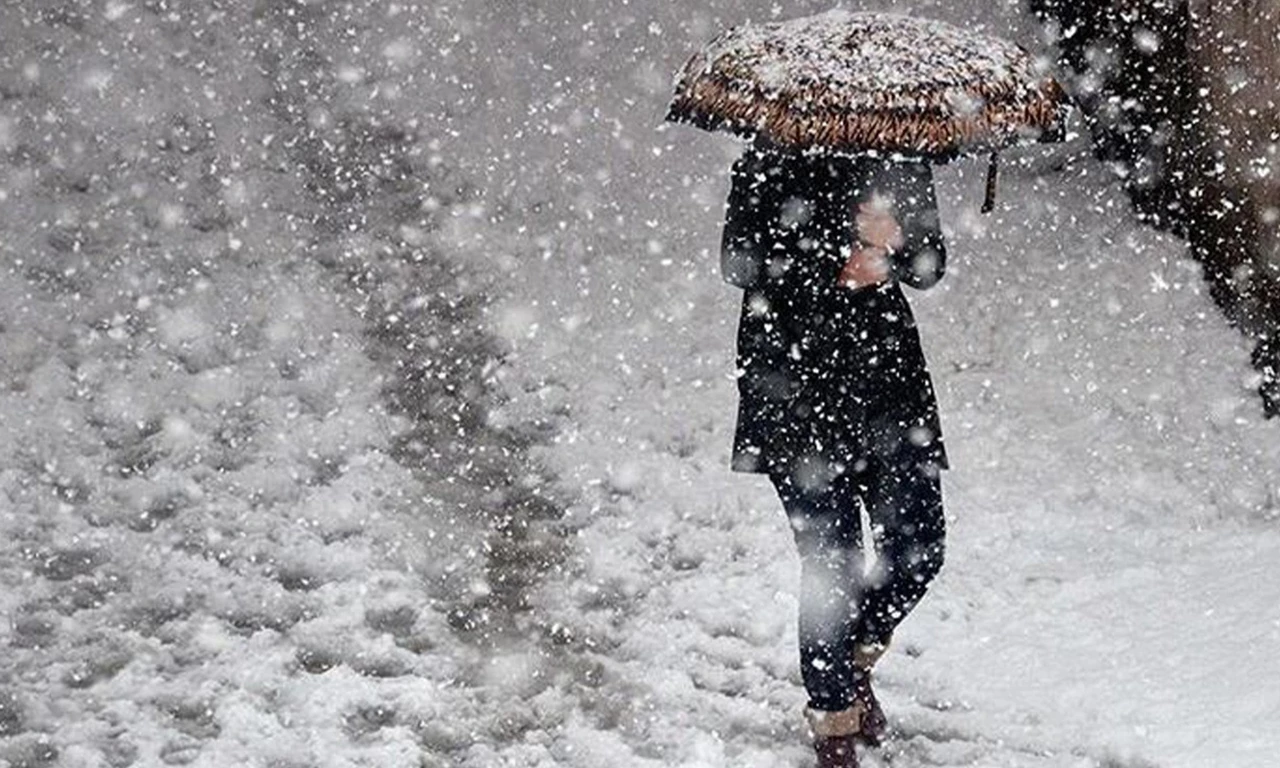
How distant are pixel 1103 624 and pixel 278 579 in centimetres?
290

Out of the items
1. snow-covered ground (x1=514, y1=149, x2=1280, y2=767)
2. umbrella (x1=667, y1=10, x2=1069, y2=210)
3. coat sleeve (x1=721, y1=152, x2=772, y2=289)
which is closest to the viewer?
umbrella (x1=667, y1=10, x2=1069, y2=210)

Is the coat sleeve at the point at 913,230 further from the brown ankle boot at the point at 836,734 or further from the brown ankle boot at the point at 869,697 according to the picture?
the brown ankle boot at the point at 836,734

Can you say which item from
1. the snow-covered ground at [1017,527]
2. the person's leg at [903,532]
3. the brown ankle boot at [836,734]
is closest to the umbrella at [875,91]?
the person's leg at [903,532]

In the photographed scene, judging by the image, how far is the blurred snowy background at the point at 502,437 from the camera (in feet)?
17.1

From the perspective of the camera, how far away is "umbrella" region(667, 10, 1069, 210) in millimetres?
4078

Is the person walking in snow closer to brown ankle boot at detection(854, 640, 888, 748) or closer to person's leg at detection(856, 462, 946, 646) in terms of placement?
person's leg at detection(856, 462, 946, 646)

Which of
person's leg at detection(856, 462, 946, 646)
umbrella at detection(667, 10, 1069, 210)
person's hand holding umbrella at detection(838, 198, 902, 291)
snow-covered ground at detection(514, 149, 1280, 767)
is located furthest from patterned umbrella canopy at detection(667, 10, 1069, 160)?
snow-covered ground at detection(514, 149, 1280, 767)

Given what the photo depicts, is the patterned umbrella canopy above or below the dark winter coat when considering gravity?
above

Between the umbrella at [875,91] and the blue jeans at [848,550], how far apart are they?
895mm

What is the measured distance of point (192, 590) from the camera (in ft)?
19.2

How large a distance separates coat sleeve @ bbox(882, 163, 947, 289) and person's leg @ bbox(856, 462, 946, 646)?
21.0 inches

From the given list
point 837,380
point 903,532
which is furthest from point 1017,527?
point 837,380

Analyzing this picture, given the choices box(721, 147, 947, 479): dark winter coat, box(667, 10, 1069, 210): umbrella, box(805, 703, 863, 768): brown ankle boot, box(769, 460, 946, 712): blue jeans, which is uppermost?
box(667, 10, 1069, 210): umbrella

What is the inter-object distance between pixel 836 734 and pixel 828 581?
1.47 ft
